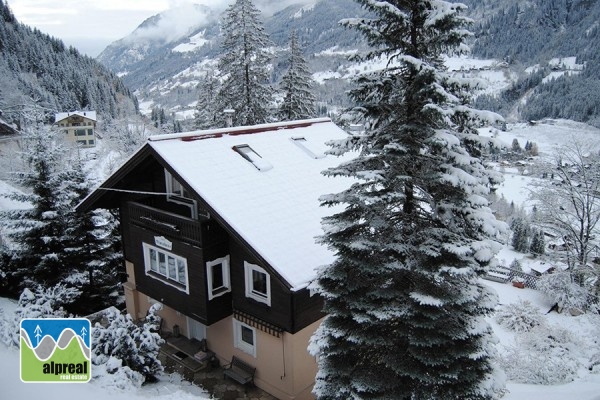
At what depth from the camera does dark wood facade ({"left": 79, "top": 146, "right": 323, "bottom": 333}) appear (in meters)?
13.9

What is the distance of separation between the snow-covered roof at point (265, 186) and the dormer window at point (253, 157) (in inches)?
1.9

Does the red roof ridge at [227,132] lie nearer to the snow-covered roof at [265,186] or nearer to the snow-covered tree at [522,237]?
the snow-covered roof at [265,186]

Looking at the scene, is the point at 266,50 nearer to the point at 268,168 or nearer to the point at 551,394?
the point at 268,168

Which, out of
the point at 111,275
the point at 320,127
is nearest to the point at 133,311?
the point at 111,275

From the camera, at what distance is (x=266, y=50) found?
35.3 m

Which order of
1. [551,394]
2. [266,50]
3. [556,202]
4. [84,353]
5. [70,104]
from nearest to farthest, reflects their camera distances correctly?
1. [84,353]
2. [551,394]
3. [556,202]
4. [266,50]
5. [70,104]

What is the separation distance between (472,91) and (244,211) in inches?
334

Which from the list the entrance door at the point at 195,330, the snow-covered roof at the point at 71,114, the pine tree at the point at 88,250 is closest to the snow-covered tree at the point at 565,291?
the entrance door at the point at 195,330

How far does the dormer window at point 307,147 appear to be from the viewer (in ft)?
64.5

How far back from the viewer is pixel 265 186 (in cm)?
1620

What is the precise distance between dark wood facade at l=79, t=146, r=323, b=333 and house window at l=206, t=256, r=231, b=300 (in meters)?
0.16

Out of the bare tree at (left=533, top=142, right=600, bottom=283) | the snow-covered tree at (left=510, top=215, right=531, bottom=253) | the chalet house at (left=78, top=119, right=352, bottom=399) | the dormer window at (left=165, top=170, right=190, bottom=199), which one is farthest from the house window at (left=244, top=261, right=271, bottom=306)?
the snow-covered tree at (left=510, top=215, right=531, bottom=253)

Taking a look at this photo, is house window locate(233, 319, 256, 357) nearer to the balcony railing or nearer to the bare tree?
the balcony railing

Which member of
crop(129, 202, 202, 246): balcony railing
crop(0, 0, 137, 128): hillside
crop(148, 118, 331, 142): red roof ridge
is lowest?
crop(129, 202, 202, 246): balcony railing
